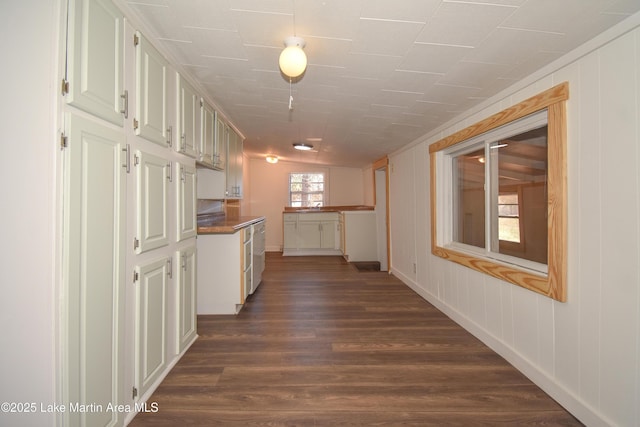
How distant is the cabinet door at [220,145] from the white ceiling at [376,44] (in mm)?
434

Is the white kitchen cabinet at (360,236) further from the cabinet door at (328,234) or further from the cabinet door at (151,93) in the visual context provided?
the cabinet door at (151,93)

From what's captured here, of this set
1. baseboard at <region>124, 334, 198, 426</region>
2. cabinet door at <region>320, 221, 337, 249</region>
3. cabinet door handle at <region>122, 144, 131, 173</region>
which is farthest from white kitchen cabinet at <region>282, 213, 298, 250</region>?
cabinet door handle at <region>122, 144, 131, 173</region>

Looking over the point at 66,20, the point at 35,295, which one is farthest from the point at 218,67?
the point at 35,295

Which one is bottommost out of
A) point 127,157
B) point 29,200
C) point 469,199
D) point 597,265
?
point 597,265

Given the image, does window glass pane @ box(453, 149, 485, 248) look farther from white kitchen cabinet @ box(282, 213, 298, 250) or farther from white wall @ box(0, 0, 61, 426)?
white kitchen cabinet @ box(282, 213, 298, 250)

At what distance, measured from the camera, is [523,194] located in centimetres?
212

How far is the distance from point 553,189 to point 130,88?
2.37m

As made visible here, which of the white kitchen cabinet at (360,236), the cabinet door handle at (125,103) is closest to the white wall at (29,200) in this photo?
the cabinet door handle at (125,103)

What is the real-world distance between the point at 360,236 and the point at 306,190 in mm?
2131

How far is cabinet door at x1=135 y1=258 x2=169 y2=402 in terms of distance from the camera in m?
1.60

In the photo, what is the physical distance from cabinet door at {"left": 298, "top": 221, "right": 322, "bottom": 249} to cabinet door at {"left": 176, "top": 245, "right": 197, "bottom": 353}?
4.21m

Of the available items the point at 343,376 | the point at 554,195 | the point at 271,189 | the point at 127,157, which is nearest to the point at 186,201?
the point at 127,157

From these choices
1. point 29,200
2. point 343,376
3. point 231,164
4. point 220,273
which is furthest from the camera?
point 231,164

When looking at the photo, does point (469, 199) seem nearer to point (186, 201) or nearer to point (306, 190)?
point (186, 201)
